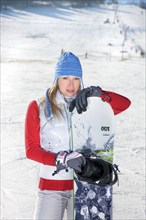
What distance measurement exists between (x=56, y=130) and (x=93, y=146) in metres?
0.35

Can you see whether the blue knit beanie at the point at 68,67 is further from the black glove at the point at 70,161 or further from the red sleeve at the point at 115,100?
the black glove at the point at 70,161

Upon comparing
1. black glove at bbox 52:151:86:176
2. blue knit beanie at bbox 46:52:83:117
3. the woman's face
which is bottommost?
black glove at bbox 52:151:86:176

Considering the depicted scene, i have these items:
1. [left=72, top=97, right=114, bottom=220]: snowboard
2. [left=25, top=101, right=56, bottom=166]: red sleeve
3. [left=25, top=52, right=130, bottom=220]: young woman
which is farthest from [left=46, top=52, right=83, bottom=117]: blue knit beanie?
[left=72, top=97, right=114, bottom=220]: snowboard

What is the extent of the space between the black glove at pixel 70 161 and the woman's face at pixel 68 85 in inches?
19.1

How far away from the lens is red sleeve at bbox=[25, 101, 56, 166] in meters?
2.30

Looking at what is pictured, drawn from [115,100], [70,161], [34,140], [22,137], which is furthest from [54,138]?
[22,137]

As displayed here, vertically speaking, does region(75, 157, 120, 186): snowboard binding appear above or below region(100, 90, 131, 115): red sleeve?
below

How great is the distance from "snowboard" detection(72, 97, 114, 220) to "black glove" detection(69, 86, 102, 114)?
0.08 m

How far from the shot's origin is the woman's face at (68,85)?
2.50m

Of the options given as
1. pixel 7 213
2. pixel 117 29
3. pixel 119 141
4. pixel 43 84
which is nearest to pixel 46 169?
pixel 7 213

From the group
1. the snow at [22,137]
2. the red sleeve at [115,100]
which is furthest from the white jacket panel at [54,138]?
the snow at [22,137]

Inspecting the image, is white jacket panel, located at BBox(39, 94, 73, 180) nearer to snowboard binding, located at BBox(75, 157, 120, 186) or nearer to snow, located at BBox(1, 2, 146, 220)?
snowboard binding, located at BBox(75, 157, 120, 186)

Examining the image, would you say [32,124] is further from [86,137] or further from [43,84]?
[43,84]

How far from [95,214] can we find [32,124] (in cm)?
84
